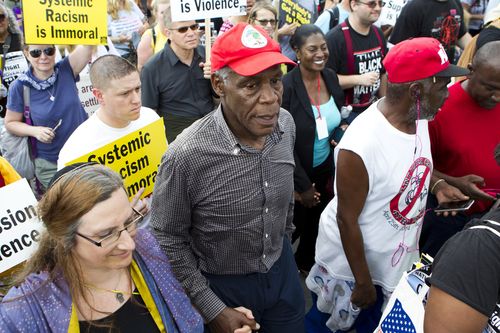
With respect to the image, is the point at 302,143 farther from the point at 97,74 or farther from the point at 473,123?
the point at 97,74

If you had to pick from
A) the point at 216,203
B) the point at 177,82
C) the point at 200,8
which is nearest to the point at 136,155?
the point at 216,203

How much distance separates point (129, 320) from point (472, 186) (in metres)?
2.09

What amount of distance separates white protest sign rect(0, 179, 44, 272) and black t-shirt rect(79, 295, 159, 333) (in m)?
0.99

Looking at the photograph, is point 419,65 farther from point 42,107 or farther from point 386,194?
point 42,107

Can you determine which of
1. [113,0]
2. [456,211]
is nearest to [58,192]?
[456,211]

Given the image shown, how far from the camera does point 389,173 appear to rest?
244 centimetres

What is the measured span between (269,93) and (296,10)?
12.5 ft

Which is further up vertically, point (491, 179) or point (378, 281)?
point (491, 179)

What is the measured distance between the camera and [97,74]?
319 cm

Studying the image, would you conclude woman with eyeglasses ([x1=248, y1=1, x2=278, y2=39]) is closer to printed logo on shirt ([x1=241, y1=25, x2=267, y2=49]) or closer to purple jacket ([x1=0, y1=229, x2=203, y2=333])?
printed logo on shirt ([x1=241, y1=25, x2=267, y2=49])

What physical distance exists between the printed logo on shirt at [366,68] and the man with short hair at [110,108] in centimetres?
208

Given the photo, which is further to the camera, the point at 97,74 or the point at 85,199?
the point at 97,74

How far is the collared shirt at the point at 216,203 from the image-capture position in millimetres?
2086

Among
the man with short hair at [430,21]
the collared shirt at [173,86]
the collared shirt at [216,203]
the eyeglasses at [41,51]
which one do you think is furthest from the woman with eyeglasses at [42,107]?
the man with short hair at [430,21]
